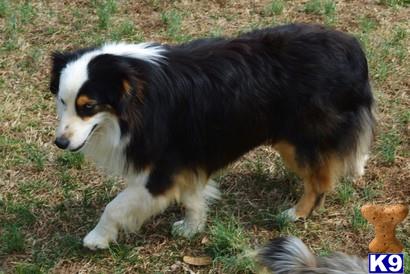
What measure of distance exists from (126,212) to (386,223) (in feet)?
4.28

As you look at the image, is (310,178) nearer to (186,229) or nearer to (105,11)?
(186,229)

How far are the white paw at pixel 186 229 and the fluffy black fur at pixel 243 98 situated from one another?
41 cm

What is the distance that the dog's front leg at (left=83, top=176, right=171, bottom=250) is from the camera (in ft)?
10.8

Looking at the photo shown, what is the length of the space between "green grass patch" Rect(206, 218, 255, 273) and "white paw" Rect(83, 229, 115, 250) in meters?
0.55

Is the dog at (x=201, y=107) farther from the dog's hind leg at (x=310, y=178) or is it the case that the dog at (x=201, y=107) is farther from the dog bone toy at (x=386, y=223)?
the dog bone toy at (x=386, y=223)

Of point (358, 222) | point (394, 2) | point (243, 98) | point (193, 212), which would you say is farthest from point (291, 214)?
point (394, 2)

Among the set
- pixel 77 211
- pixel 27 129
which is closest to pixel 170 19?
Answer: pixel 27 129

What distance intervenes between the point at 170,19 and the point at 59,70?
2.84 meters

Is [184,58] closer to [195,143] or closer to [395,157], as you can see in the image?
[195,143]

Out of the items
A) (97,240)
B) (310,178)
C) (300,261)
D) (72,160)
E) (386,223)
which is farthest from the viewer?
(72,160)

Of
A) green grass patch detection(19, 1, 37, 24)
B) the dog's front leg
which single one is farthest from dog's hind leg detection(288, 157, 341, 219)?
green grass patch detection(19, 1, 37, 24)

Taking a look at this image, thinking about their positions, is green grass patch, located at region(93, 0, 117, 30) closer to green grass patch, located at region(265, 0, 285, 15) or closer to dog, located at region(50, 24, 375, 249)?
green grass patch, located at region(265, 0, 285, 15)

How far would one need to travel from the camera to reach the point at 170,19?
5820 mm

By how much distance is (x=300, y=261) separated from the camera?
7.66 feet
